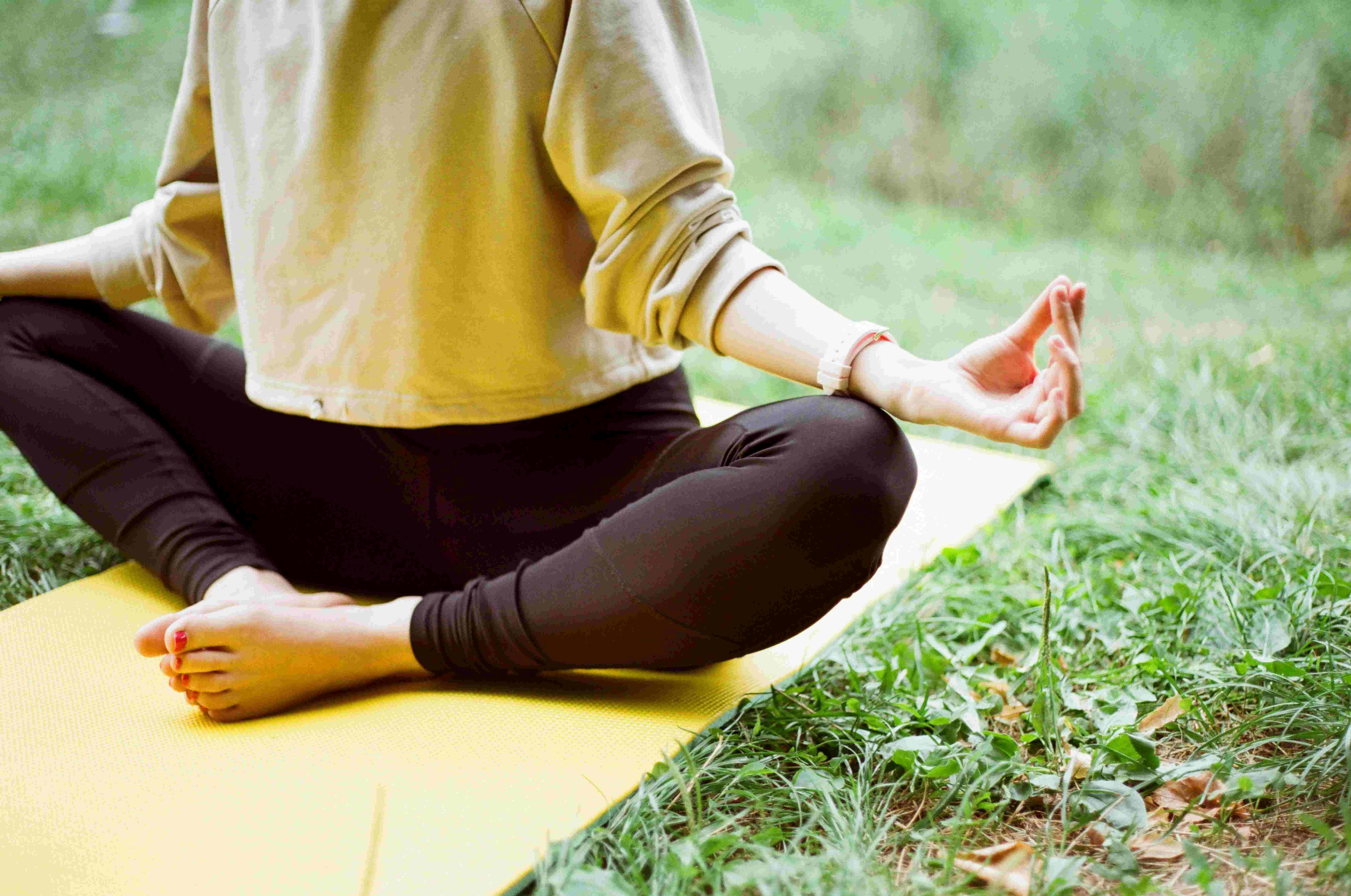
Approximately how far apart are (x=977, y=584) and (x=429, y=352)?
0.84m

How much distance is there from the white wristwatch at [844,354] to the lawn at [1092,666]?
0.93 ft

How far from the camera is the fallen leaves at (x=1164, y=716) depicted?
1.13m

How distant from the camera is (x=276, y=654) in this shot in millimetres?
1127

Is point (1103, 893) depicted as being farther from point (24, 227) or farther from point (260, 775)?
point (24, 227)

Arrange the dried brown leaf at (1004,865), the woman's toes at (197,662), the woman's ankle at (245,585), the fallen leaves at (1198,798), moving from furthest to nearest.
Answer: the woman's ankle at (245,585), the woman's toes at (197,662), the fallen leaves at (1198,798), the dried brown leaf at (1004,865)

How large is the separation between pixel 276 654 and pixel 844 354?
68 cm

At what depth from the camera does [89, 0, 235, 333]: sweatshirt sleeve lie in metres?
1.32

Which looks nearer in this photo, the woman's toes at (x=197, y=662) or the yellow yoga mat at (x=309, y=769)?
the yellow yoga mat at (x=309, y=769)

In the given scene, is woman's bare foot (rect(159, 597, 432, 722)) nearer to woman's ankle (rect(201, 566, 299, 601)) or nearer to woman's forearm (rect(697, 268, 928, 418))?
woman's ankle (rect(201, 566, 299, 601))

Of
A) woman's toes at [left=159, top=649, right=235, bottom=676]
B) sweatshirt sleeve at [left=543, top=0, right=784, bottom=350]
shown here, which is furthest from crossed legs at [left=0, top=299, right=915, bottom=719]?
sweatshirt sleeve at [left=543, top=0, right=784, bottom=350]

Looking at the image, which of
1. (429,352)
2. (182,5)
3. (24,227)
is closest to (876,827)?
(429,352)

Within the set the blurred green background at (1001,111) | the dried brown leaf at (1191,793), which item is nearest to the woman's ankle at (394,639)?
the dried brown leaf at (1191,793)

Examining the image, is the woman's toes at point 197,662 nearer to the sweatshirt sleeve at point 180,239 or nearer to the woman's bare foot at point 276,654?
the woman's bare foot at point 276,654

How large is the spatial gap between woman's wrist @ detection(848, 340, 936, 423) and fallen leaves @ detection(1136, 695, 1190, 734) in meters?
0.44
